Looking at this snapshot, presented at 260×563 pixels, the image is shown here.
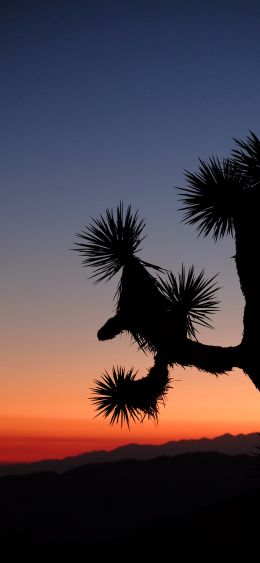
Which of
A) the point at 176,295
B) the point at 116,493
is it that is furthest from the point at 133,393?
the point at 116,493

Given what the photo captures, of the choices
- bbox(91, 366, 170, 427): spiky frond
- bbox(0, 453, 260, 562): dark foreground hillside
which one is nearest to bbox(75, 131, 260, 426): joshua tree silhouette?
bbox(91, 366, 170, 427): spiky frond

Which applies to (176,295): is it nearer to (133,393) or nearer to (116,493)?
(133,393)

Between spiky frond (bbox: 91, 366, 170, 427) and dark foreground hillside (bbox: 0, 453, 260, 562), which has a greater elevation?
spiky frond (bbox: 91, 366, 170, 427)

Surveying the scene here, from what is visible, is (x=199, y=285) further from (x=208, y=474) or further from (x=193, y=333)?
(x=208, y=474)

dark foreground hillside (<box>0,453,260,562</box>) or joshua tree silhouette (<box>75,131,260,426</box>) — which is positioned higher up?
joshua tree silhouette (<box>75,131,260,426</box>)

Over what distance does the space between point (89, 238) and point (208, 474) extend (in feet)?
341

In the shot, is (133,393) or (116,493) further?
(116,493)

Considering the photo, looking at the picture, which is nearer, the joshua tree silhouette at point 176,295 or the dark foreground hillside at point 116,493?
the joshua tree silhouette at point 176,295

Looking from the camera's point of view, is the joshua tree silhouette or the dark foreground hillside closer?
the joshua tree silhouette

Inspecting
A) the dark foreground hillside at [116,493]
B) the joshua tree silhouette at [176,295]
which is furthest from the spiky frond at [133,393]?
the dark foreground hillside at [116,493]

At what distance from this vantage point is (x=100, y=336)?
357 inches

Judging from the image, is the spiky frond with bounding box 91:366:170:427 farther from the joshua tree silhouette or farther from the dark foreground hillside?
the dark foreground hillside

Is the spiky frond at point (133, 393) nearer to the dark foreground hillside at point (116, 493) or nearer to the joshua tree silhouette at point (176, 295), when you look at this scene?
the joshua tree silhouette at point (176, 295)

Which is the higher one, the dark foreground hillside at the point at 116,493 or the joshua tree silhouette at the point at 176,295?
the joshua tree silhouette at the point at 176,295
